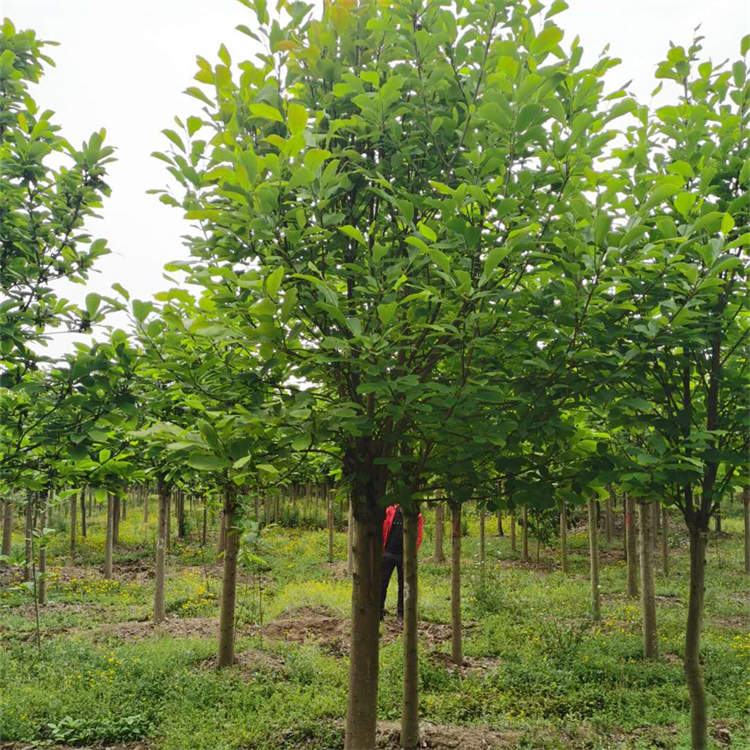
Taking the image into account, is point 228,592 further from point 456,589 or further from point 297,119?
point 297,119

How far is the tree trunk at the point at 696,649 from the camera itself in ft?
12.8

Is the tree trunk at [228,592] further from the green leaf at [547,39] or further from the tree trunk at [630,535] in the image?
the green leaf at [547,39]

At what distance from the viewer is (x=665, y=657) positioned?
8.94 metres

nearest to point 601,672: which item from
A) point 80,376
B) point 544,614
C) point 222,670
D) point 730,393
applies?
point 544,614

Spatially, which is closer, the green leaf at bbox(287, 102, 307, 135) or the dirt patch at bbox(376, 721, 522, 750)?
the green leaf at bbox(287, 102, 307, 135)

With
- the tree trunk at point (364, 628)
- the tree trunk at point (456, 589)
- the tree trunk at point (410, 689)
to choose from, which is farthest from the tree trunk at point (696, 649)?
the tree trunk at point (456, 589)

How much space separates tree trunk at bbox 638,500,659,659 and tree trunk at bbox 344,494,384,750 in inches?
228

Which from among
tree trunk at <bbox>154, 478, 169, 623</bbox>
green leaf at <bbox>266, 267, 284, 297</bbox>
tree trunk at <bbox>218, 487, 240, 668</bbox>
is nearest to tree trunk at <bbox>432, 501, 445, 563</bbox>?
A: tree trunk at <bbox>154, 478, 169, 623</bbox>

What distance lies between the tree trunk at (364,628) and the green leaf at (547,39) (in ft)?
8.54

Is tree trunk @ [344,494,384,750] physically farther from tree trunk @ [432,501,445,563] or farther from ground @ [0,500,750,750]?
tree trunk @ [432,501,445,563]

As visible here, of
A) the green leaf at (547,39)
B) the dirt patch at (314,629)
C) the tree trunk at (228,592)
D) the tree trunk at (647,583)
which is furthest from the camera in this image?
the dirt patch at (314,629)

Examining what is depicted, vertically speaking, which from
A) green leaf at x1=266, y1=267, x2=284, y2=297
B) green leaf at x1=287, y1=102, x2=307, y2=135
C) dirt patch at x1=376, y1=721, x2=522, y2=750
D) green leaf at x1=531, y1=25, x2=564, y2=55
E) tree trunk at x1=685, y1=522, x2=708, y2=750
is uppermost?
green leaf at x1=531, y1=25, x2=564, y2=55

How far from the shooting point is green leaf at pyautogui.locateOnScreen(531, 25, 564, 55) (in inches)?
103

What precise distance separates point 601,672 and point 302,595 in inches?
297
